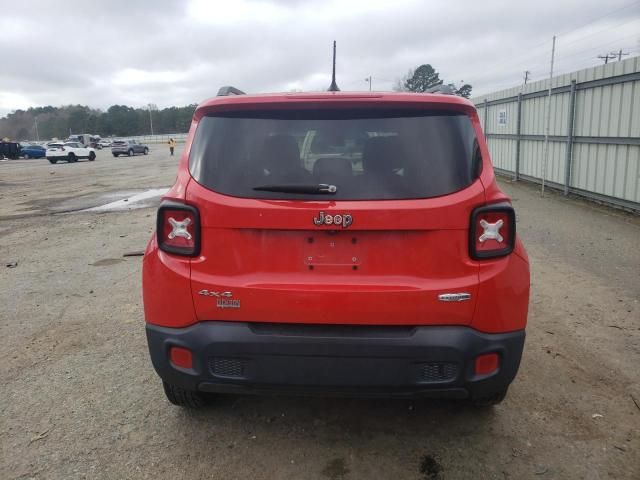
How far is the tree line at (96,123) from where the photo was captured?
384 ft

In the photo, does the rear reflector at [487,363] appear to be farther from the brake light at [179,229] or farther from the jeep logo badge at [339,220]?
the brake light at [179,229]

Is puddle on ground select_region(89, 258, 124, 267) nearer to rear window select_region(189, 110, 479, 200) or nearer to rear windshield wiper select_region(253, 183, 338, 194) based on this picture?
rear window select_region(189, 110, 479, 200)

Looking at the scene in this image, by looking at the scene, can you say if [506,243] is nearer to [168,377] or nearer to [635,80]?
[168,377]

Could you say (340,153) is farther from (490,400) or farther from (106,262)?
(106,262)

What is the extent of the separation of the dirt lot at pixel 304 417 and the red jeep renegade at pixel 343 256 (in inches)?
17.6

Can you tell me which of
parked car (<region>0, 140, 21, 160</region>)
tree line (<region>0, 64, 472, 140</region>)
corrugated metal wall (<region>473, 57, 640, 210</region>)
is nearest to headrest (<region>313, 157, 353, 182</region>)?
corrugated metal wall (<region>473, 57, 640, 210</region>)

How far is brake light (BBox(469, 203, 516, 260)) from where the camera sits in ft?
8.13

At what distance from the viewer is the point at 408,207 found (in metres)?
2.45

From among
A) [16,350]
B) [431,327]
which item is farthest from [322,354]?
[16,350]

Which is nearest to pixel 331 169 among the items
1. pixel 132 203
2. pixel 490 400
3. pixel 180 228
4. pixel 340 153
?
pixel 340 153

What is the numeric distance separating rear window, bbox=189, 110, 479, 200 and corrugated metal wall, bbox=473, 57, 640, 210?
829 centimetres

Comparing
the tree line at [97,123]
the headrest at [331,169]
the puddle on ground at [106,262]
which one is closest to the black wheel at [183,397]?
the headrest at [331,169]

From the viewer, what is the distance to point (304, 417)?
10.4 feet

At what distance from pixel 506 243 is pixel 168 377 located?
1821 mm
